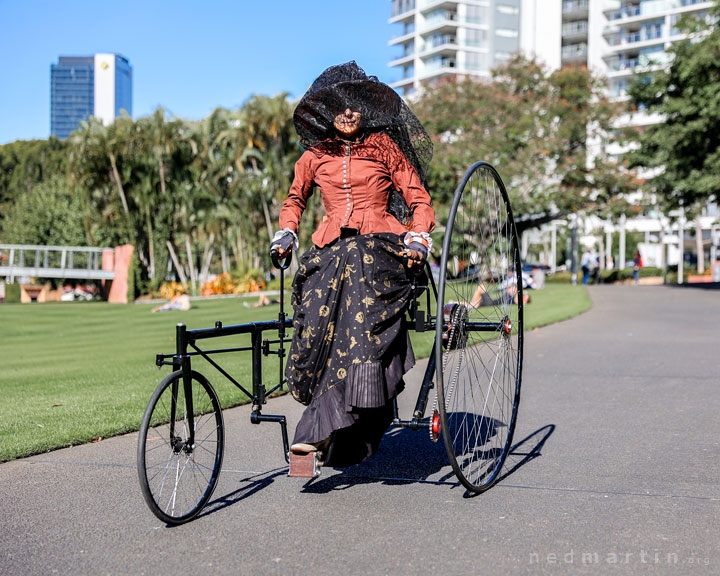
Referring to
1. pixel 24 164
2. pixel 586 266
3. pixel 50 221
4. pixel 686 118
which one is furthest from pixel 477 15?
pixel 686 118

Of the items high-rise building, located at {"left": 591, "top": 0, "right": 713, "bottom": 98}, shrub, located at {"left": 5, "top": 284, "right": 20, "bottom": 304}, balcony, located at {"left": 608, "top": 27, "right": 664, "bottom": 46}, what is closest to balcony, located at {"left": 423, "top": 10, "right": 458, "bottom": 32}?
high-rise building, located at {"left": 591, "top": 0, "right": 713, "bottom": 98}

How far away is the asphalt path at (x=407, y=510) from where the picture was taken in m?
3.55

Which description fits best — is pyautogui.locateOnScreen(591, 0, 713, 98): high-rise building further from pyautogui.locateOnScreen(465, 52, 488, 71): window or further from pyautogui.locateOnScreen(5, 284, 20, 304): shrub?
pyautogui.locateOnScreen(5, 284, 20, 304): shrub

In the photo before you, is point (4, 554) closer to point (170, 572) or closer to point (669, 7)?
point (170, 572)

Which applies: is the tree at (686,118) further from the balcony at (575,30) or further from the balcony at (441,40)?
the balcony at (441,40)

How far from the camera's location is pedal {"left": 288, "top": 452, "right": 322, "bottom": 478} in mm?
4324

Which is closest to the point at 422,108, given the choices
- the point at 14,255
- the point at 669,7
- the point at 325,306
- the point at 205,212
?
the point at 205,212

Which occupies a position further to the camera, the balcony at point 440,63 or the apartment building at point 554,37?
the balcony at point 440,63

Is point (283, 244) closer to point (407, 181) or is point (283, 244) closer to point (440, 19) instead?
point (407, 181)

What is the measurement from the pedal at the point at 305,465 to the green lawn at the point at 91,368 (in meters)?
2.25

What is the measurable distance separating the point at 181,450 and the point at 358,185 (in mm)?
1769

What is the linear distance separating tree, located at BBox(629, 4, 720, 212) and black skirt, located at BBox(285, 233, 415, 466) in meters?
24.6

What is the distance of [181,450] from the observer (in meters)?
4.31

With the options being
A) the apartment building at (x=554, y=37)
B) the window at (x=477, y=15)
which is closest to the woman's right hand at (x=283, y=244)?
the apartment building at (x=554, y=37)
